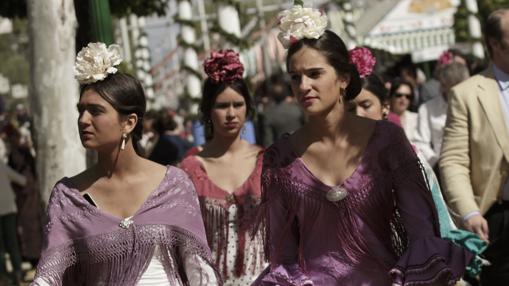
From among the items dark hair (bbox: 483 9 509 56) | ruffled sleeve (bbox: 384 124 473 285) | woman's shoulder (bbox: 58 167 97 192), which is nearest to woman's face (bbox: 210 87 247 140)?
dark hair (bbox: 483 9 509 56)

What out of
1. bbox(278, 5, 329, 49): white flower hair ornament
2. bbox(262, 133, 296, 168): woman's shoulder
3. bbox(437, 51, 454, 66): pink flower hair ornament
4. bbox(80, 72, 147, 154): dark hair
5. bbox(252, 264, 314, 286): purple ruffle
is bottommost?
bbox(252, 264, 314, 286): purple ruffle

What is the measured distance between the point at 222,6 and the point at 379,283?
32.0 ft

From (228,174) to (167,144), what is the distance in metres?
5.88

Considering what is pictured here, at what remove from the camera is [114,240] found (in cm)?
567

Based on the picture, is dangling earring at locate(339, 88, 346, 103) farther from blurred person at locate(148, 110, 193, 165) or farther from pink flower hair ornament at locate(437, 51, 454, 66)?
blurred person at locate(148, 110, 193, 165)

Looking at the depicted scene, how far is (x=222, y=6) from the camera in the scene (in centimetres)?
1493

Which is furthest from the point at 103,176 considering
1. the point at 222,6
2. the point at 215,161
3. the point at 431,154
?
the point at 222,6

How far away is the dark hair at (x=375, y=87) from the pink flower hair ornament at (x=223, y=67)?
2.82 ft

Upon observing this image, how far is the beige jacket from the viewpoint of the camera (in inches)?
276

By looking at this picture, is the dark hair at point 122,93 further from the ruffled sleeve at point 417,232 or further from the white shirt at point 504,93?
the white shirt at point 504,93

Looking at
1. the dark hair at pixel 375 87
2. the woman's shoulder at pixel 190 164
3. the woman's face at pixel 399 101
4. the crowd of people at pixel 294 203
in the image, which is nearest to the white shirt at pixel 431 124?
the woman's face at pixel 399 101

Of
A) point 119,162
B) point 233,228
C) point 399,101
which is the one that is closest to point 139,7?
point 399,101

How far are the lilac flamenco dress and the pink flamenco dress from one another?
1.94 meters

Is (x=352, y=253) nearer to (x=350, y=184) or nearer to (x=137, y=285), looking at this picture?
(x=350, y=184)
